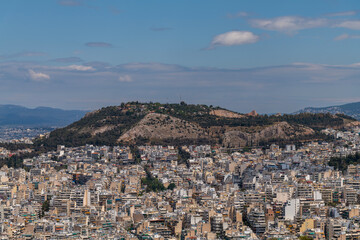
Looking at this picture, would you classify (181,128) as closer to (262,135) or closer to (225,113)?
(262,135)

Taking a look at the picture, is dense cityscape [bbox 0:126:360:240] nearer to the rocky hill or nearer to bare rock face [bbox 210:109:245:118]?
the rocky hill

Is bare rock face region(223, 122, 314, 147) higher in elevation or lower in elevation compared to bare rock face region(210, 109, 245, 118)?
lower

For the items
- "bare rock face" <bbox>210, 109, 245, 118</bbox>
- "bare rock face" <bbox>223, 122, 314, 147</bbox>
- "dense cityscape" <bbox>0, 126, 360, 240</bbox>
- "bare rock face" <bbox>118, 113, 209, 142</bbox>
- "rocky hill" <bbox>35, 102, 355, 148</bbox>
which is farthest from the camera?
"bare rock face" <bbox>210, 109, 245, 118</bbox>

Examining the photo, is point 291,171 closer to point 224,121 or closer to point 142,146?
point 142,146

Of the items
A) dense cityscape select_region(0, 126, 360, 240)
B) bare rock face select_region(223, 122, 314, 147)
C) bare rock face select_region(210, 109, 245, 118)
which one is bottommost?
dense cityscape select_region(0, 126, 360, 240)

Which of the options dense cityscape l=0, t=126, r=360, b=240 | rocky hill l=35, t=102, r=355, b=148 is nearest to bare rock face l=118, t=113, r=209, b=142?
rocky hill l=35, t=102, r=355, b=148

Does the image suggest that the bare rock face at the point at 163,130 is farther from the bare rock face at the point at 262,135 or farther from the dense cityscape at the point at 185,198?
the dense cityscape at the point at 185,198

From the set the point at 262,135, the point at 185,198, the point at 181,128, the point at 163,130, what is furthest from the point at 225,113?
the point at 185,198
